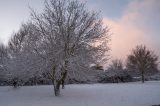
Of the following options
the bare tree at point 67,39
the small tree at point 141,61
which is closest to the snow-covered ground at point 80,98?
the bare tree at point 67,39

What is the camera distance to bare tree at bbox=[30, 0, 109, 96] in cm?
2098

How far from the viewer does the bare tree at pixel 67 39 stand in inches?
826

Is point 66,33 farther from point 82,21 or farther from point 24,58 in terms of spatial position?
point 24,58

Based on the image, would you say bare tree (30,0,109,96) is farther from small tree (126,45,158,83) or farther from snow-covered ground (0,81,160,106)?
small tree (126,45,158,83)

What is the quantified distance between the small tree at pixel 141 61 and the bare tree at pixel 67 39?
2977 cm

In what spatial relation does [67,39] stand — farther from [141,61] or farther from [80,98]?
[141,61]

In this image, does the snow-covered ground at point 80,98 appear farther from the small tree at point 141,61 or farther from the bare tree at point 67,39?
the small tree at point 141,61

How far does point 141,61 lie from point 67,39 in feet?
107

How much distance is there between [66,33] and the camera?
70.8ft

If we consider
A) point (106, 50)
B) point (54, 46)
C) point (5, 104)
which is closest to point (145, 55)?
point (106, 50)

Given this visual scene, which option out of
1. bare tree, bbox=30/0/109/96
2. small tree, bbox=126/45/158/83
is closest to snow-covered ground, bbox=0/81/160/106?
bare tree, bbox=30/0/109/96

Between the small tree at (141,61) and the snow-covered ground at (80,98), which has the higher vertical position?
the small tree at (141,61)

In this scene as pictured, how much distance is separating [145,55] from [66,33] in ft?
110

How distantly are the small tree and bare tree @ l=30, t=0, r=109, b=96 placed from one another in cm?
2977
